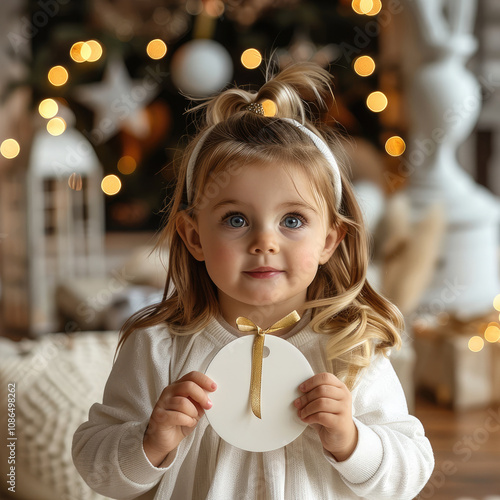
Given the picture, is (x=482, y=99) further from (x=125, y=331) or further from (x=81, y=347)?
(x=125, y=331)

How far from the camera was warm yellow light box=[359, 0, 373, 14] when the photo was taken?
3686 mm

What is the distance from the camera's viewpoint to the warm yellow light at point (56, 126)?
3.70m

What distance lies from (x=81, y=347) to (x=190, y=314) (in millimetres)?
661

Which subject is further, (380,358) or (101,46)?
(101,46)

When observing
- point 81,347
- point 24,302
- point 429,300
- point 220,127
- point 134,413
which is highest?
point 220,127

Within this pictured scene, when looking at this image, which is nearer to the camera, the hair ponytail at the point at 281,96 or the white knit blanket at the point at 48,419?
the hair ponytail at the point at 281,96

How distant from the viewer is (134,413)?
31.8 inches

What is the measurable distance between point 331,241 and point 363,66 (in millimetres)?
3012

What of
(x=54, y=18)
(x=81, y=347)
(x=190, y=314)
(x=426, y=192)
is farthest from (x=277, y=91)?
(x=54, y=18)

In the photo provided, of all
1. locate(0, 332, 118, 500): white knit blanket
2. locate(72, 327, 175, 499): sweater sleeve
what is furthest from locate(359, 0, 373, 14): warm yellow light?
locate(72, 327, 175, 499): sweater sleeve

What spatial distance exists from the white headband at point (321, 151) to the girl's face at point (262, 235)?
5 cm

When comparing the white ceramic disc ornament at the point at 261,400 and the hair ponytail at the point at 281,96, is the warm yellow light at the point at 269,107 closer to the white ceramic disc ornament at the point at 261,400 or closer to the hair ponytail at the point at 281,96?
the hair ponytail at the point at 281,96

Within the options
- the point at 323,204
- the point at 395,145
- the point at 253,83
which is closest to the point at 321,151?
the point at 323,204

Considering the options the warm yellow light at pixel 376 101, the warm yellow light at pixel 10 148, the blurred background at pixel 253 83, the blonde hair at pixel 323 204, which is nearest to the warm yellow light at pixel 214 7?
the blurred background at pixel 253 83
